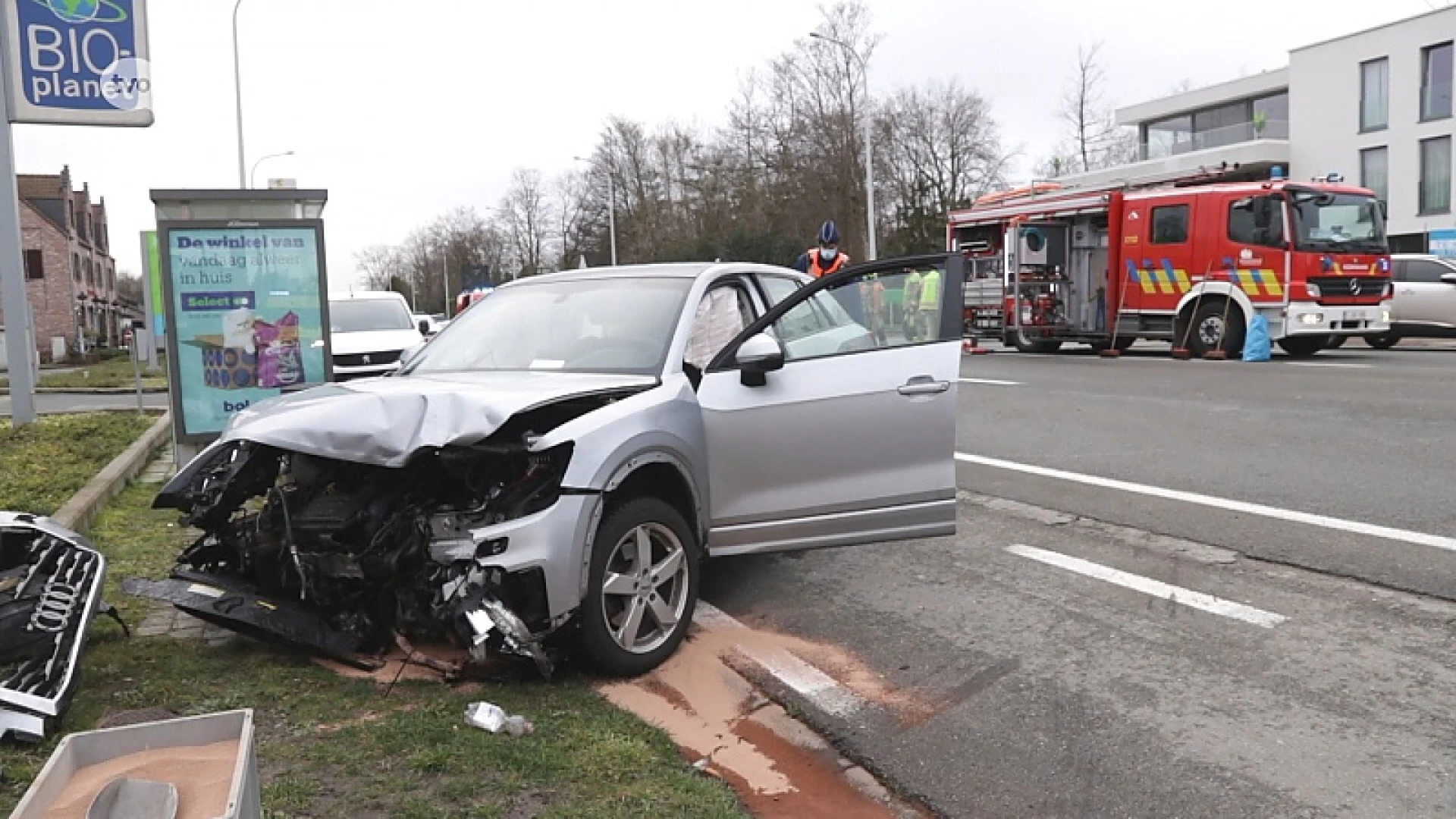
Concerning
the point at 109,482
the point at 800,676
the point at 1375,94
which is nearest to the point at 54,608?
the point at 800,676

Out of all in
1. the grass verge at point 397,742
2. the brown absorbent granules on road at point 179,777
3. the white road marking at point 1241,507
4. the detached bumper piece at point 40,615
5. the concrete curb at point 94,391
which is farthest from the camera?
the concrete curb at point 94,391

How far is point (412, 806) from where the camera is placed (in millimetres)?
3264

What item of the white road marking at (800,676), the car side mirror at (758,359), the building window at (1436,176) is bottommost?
the white road marking at (800,676)

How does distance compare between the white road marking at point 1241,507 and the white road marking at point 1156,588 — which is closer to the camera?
the white road marking at point 1156,588

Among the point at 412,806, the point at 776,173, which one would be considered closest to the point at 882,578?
the point at 412,806

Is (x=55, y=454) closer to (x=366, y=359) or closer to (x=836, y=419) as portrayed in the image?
(x=366, y=359)

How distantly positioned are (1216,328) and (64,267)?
2192 inches

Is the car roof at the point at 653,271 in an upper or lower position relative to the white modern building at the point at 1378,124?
lower

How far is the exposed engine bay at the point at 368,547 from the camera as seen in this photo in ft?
13.2

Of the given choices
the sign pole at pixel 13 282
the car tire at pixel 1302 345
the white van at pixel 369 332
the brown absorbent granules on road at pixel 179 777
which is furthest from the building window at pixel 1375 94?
the brown absorbent granules on road at pixel 179 777

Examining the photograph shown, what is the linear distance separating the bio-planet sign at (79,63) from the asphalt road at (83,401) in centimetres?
704

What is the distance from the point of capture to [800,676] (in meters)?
4.56

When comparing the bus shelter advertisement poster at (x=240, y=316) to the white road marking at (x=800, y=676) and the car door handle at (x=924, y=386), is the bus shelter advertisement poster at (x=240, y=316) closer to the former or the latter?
the white road marking at (x=800, y=676)

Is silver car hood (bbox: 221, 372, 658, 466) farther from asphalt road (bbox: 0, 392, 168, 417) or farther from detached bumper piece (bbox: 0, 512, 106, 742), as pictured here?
asphalt road (bbox: 0, 392, 168, 417)
